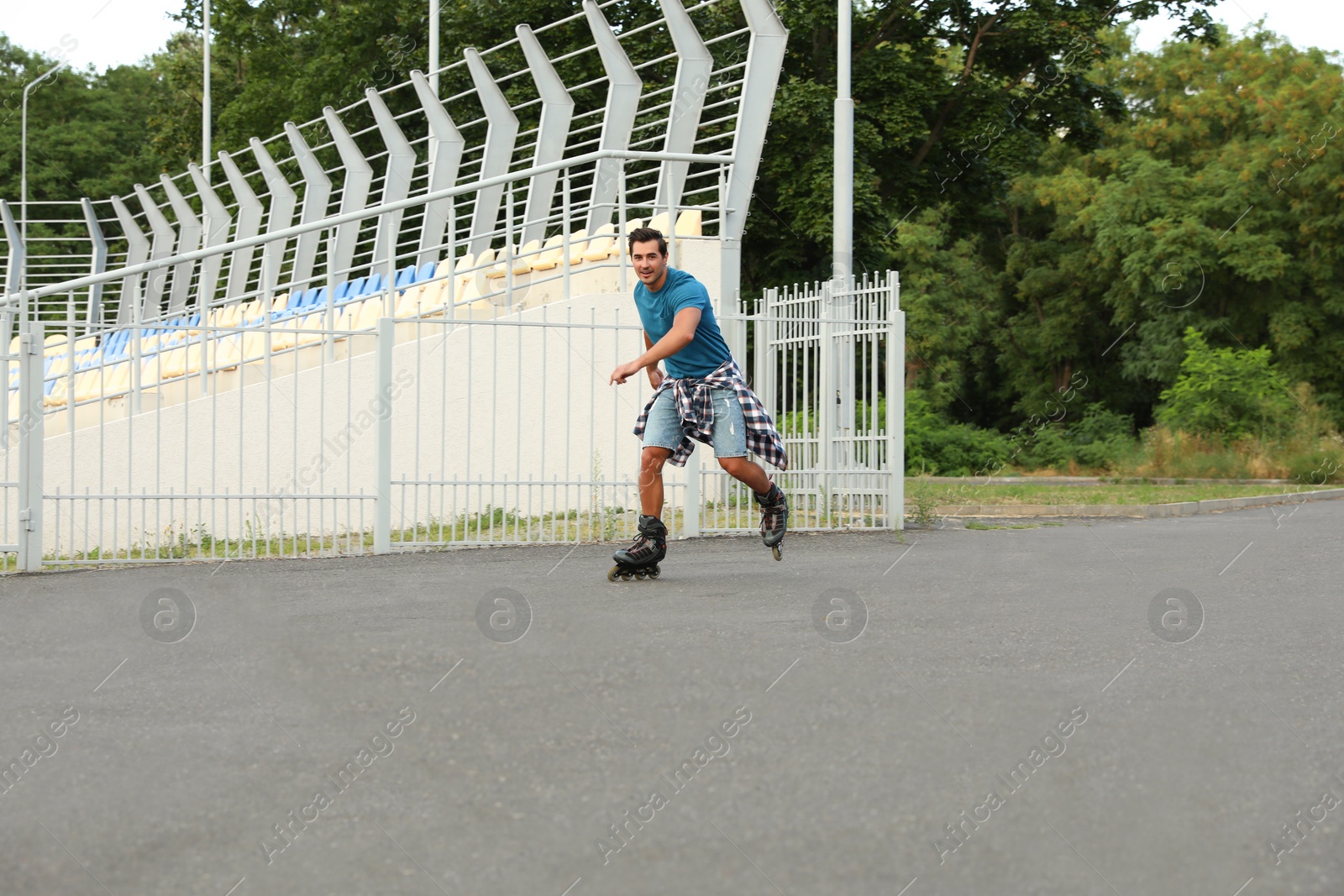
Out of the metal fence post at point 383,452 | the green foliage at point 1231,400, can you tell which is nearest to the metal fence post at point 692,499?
the metal fence post at point 383,452

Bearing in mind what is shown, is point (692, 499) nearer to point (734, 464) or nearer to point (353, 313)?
point (734, 464)

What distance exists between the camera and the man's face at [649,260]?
27.7ft

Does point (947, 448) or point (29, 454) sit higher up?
point (947, 448)

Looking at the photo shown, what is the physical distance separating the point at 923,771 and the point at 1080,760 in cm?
46

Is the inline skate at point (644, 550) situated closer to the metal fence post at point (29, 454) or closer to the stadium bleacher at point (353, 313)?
the metal fence post at point (29, 454)

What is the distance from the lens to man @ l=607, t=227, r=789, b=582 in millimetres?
8523

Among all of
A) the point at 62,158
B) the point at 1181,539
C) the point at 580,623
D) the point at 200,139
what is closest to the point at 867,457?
the point at 1181,539

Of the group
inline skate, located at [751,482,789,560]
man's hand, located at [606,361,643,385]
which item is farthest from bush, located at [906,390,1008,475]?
man's hand, located at [606,361,643,385]

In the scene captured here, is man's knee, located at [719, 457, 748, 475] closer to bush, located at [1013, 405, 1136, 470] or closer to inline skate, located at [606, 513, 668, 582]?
inline skate, located at [606, 513, 668, 582]

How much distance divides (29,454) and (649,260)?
4.60 metres

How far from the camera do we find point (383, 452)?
11469mm

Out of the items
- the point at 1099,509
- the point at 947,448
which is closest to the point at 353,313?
the point at 1099,509

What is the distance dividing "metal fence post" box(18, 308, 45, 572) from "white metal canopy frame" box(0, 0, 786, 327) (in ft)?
1.79

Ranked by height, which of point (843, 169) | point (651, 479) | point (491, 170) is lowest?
point (651, 479)
